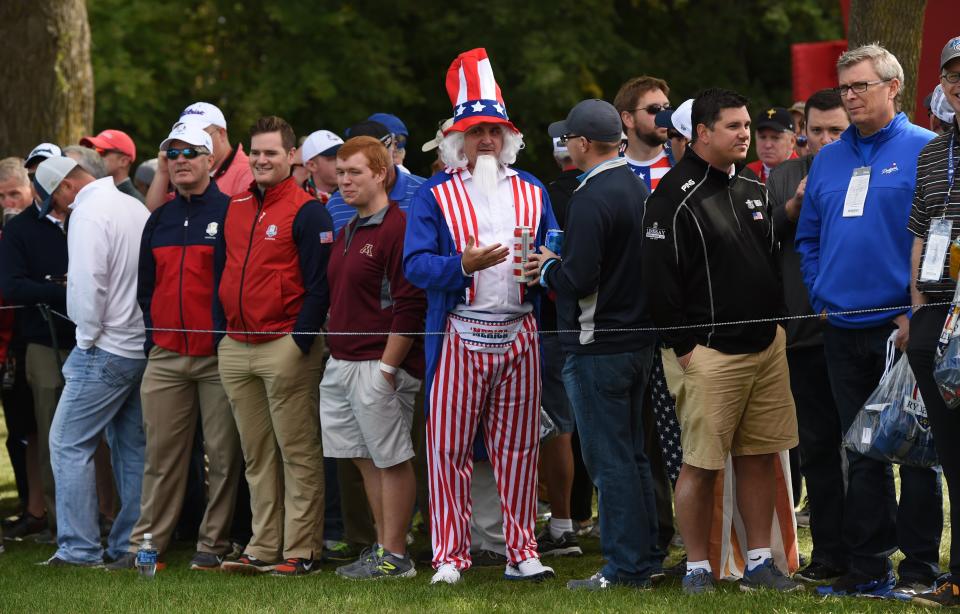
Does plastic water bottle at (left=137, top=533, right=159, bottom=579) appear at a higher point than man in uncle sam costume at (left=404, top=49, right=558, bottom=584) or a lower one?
lower

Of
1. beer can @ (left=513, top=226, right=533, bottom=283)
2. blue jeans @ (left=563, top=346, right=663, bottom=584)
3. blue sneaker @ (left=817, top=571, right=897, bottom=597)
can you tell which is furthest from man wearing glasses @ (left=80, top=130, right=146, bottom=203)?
blue sneaker @ (left=817, top=571, right=897, bottom=597)

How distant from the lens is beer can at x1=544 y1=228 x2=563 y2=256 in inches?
255

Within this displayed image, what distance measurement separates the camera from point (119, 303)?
310 inches

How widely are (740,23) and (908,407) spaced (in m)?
14.9

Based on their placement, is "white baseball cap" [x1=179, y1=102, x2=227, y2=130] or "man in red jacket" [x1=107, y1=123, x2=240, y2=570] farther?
"white baseball cap" [x1=179, y1=102, x2=227, y2=130]

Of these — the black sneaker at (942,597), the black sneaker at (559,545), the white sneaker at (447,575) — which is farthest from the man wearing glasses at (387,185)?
the black sneaker at (942,597)

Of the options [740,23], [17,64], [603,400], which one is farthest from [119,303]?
[740,23]

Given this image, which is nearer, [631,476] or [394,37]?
[631,476]

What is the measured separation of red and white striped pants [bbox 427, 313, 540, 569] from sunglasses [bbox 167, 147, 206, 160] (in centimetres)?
200

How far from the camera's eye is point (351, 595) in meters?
6.46

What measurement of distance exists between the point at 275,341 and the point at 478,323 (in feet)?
4.33

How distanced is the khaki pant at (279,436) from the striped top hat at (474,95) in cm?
155

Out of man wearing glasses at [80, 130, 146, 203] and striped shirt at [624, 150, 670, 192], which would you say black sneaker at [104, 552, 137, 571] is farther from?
striped shirt at [624, 150, 670, 192]

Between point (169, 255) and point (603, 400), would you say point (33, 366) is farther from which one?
point (603, 400)
